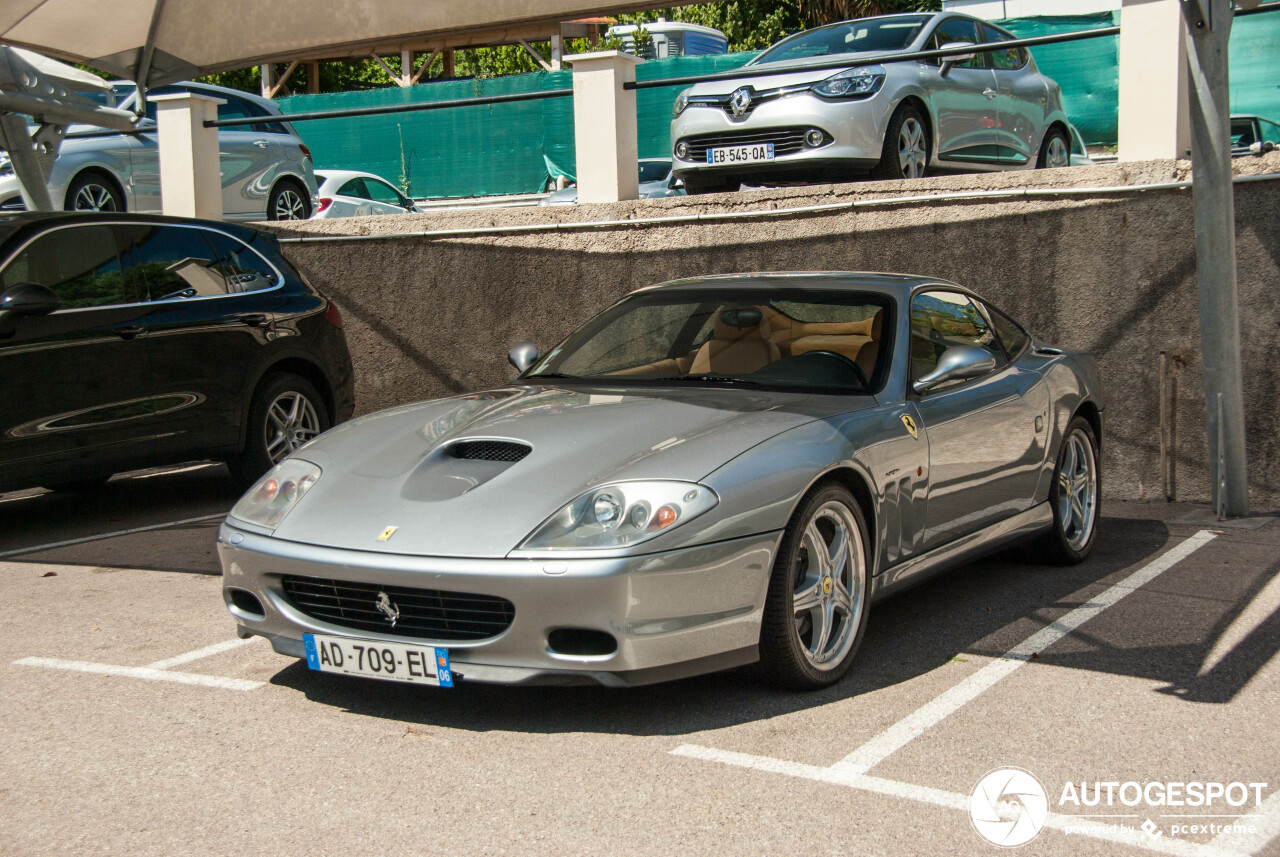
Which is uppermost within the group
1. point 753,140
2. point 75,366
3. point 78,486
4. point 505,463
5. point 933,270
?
point 753,140

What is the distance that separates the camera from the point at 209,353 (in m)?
7.70

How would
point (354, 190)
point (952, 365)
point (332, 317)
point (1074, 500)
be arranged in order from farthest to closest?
point (354, 190) < point (332, 317) < point (1074, 500) < point (952, 365)

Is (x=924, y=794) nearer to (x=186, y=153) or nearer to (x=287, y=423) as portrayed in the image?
(x=287, y=423)

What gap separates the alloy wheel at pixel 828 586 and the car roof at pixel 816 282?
133cm

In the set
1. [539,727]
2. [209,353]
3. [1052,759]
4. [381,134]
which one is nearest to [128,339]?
[209,353]

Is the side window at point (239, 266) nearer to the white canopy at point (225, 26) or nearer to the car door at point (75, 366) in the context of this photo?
the car door at point (75, 366)

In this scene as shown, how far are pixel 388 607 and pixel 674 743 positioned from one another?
0.94 m

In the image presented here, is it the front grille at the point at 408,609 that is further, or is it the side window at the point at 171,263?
the side window at the point at 171,263

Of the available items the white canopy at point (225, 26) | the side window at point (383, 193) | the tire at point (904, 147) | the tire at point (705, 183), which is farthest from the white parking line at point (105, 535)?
the side window at point (383, 193)

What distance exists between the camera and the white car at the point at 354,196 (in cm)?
1580

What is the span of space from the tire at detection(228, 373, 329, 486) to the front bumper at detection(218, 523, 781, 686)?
424cm

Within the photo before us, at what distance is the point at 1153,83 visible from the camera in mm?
7898

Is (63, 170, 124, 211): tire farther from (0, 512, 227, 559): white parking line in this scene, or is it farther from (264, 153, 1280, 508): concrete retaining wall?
(0, 512, 227, 559): white parking line

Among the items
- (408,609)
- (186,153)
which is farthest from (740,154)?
(408,609)
